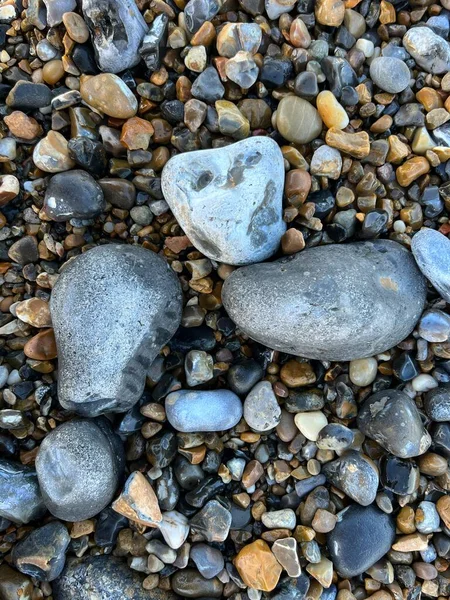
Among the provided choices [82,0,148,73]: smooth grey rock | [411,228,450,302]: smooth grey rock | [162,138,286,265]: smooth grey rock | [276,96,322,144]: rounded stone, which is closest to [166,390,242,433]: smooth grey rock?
[162,138,286,265]: smooth grey rock

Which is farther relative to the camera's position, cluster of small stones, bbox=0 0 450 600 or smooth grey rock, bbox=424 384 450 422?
smooth grey rock, bbox=424 384 450 422

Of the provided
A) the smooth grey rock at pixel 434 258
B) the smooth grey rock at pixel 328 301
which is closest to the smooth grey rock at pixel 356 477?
the smooth grey rock at pixel 328 301

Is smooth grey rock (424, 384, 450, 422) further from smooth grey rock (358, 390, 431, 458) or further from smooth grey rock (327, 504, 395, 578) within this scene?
smooth grey rock (327, 504, 395, 578)

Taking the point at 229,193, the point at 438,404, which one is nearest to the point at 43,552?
the point at 229,193

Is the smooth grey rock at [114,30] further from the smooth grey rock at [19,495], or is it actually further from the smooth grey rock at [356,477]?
the smooth grey rock at [356,477]

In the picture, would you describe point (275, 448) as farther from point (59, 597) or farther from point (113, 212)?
point (113, 212)

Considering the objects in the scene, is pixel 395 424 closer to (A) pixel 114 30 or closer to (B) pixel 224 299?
(B) pixel 224 299
